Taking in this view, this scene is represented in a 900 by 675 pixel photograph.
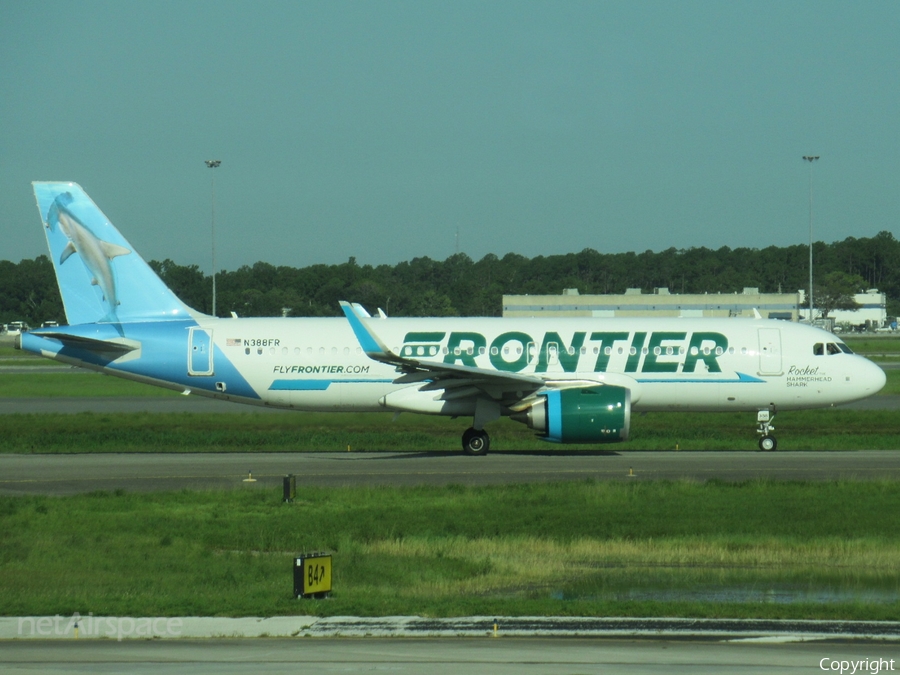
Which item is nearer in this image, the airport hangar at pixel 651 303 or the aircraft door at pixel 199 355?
the aircraft door at pixel 199 355

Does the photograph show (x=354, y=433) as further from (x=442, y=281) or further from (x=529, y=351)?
(x=442, y=281)

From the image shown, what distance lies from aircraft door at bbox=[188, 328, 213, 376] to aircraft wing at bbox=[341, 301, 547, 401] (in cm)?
493

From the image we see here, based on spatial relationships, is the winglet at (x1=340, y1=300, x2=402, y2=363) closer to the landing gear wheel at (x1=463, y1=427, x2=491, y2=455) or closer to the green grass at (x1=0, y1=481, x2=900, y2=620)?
the landing gear wheel at (x1=463, y1=427, x2=491, y2=455)

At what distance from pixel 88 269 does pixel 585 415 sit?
51.8ft

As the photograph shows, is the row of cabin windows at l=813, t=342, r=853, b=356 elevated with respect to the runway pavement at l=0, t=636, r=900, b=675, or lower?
elevated

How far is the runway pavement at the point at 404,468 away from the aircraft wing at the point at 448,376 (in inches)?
76.0

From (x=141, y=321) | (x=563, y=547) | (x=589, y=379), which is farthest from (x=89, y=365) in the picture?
(x=563, y=547)

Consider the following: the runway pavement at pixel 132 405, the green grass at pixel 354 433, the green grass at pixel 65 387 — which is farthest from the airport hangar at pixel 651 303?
the green grass at pixel 354 433

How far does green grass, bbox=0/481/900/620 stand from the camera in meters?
13.9

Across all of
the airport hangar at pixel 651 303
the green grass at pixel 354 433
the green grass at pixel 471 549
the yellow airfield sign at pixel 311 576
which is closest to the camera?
the green grass at pixel 471 549

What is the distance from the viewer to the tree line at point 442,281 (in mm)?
95438

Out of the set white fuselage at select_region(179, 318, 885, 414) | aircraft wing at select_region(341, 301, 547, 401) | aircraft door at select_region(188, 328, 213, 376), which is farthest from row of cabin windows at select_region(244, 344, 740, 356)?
aircraft door at select_region(188, 328, 213, 376)

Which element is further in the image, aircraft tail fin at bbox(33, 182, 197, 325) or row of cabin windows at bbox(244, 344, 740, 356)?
aircraft tail fin at bbox(33, 182, 197, 325)

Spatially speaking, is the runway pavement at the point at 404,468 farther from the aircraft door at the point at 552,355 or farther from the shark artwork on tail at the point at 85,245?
the shark artwork on tail at the point at 85,245
